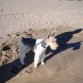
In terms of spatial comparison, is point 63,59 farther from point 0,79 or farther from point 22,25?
point 22,25

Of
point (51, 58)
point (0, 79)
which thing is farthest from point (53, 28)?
point (0, 79)

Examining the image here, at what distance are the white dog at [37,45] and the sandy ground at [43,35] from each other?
0.63 metres

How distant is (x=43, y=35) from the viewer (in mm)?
13258

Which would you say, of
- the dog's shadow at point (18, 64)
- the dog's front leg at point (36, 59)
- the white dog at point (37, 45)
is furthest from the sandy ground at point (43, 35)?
the white dog at point (37, 45)

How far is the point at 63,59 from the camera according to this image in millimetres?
11117

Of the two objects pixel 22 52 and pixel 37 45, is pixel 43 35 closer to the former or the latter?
pixel 22 52

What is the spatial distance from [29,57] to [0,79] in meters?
1.99

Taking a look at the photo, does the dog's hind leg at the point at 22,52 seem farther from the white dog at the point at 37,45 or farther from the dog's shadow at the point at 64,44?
the dog's shadow at the point at 64,44

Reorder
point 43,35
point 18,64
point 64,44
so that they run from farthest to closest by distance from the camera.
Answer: point 43,35 → point 64,44 → point 18,64

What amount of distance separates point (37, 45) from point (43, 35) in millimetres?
3466

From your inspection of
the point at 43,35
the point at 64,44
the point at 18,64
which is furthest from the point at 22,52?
the point at 43,35

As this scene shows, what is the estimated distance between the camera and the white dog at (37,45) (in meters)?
9.70

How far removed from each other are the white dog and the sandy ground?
631mm

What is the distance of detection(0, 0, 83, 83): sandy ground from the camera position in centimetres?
1012
